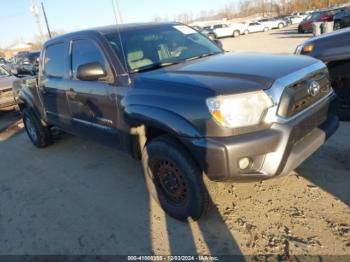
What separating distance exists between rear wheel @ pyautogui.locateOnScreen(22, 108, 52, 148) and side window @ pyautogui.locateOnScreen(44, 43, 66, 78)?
1237mm

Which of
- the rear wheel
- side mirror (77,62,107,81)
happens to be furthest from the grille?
the rear wheel

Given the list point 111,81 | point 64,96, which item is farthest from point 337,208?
point 64,96

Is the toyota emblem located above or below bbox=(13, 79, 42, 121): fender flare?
above

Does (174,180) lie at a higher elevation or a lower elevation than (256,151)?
lower

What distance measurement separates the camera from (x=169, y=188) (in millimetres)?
3492

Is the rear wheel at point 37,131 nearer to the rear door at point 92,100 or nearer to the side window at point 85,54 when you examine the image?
the rear door at point 92,100

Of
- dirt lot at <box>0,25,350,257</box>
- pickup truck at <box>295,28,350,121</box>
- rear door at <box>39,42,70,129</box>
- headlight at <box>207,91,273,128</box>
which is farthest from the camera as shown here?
pickup truck at <box>295,28,350,121</box>

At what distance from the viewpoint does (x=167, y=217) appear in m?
3.59

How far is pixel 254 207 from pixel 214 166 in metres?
0.97

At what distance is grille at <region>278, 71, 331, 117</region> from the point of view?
291 cm

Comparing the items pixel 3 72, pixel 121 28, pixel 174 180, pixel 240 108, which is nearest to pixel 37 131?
pixel 121 28

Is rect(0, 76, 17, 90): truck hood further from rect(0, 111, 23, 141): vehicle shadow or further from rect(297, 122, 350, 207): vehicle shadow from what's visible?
rect(297, 122, 350, 207): vehicle shadow

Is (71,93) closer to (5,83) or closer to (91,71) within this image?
(91,71)

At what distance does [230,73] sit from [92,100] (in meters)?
1.75
